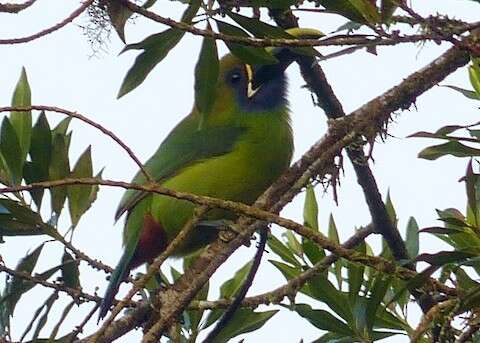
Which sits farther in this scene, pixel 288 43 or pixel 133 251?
pixel 133 251

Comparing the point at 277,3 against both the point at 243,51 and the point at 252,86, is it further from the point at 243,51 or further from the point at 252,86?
the point at 252,86

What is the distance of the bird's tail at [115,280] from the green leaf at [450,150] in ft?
2.26

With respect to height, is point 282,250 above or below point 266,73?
below

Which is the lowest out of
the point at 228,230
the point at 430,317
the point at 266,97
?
the point at 430,317

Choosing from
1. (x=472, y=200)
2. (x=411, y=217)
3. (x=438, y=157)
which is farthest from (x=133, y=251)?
(x=472, y=200)

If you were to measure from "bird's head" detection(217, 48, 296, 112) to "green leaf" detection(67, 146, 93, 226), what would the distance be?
89 centimetres

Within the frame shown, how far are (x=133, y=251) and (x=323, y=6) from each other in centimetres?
104

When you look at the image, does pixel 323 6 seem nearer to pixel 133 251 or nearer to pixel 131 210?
pixel 133 251

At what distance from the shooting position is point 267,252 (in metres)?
2.35

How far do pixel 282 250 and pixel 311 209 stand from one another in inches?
4.8

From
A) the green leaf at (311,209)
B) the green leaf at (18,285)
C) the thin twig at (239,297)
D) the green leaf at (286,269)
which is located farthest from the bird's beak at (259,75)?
the green leaf at (18,285)

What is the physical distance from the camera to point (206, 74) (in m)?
2.05

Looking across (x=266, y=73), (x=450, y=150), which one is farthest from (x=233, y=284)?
(x=266, y=73)

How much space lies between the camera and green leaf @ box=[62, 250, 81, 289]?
2018 millimetres
